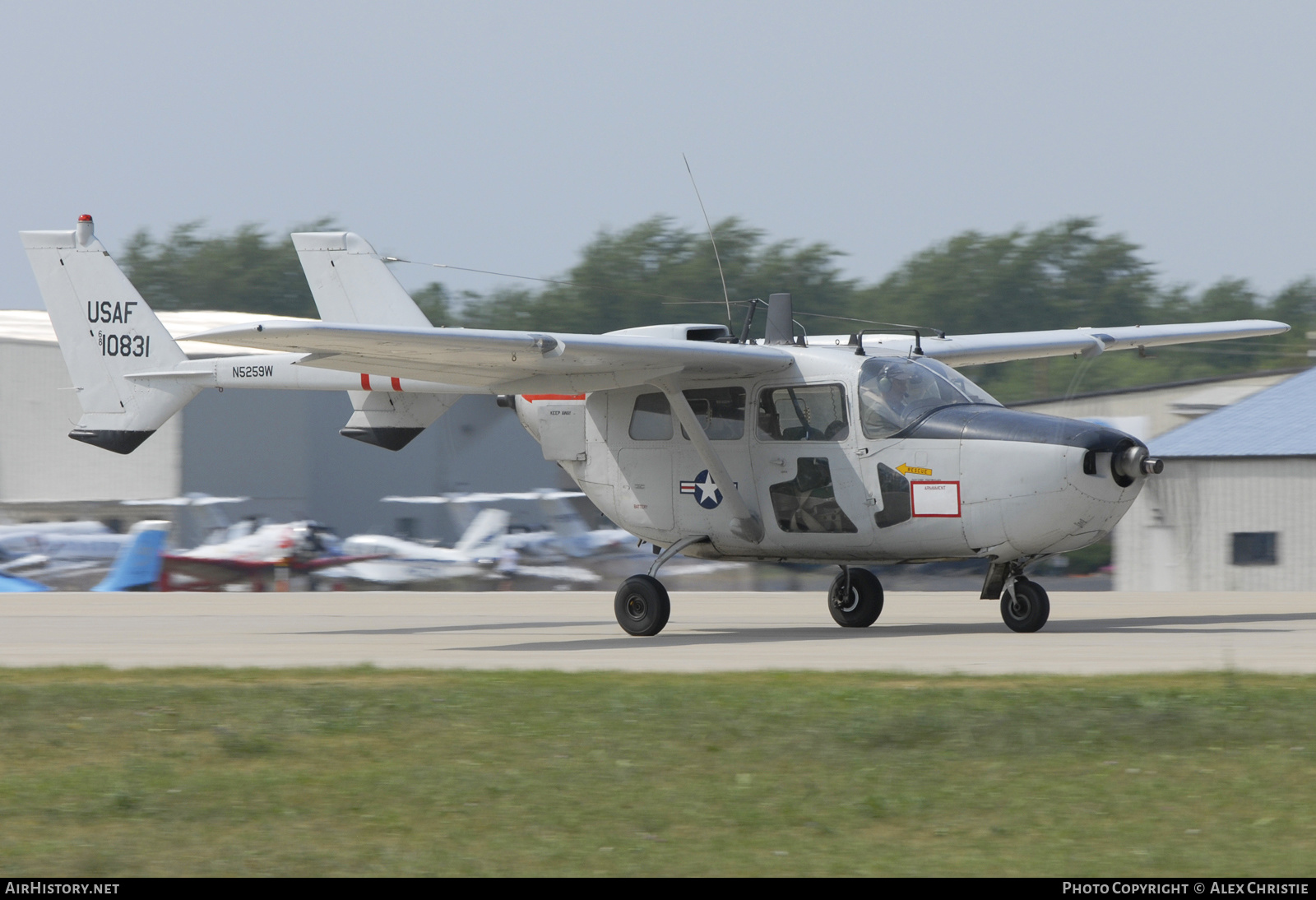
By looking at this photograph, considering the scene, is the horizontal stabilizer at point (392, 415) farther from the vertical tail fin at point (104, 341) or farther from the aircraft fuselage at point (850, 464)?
the vertical tail fin at point (104, 341)

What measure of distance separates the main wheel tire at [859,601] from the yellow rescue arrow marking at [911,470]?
7.46 feet

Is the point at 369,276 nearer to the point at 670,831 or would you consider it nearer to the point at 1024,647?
the point at 1024,647

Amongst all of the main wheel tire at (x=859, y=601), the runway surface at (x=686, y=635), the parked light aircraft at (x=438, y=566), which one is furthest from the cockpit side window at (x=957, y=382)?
the parked light aircraft at (x=438, y=566)

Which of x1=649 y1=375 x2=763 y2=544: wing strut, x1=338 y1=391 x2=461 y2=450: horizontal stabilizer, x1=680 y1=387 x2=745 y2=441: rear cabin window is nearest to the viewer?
x1=649 y1=375 x2=763 y2=544: wing strut

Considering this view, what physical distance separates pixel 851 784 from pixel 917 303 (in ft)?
289

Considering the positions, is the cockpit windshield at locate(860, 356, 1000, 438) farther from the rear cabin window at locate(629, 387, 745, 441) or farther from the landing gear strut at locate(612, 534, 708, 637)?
the landing gear strut at locate(612, 534, 708, 637)

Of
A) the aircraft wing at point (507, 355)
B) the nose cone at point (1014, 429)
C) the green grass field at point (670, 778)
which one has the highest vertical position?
the aircraft wing at point (507, 355)

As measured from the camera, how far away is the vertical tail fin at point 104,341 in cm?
1794

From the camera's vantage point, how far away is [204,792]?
7352 millimetres

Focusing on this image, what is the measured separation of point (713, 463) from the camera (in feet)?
52.9

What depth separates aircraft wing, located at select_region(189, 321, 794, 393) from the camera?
13.8 meters

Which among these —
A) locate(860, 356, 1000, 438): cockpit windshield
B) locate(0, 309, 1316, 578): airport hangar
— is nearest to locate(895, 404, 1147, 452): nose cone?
locate(860, 356, 1000, 438): cockpit windshield

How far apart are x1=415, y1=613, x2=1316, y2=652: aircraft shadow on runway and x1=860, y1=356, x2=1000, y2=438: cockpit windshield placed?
85.9 inches
